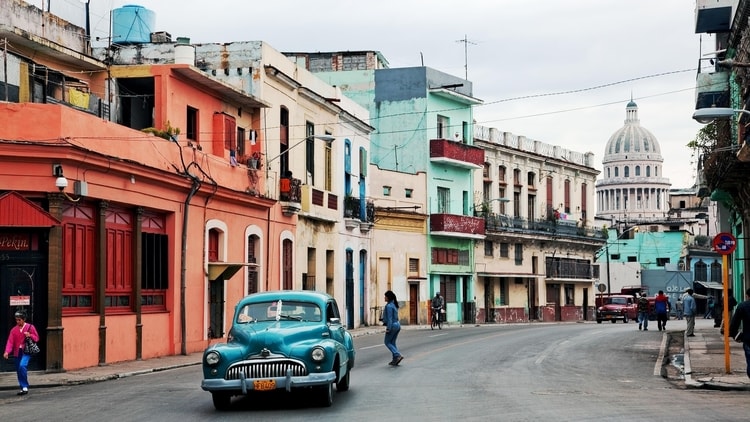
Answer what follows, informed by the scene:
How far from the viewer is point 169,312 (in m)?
29.0

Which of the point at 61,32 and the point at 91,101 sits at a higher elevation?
the point at 61,32

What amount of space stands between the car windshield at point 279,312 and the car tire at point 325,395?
144cm

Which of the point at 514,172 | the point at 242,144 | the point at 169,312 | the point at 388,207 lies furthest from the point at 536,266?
the point at 169,312

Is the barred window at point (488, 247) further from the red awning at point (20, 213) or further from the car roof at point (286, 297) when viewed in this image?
the car roof at point (286, 297)

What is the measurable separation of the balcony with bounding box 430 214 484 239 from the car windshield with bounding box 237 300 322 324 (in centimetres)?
4199

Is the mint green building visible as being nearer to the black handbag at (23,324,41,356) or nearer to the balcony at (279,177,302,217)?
the balcony at (279,177,302,217)

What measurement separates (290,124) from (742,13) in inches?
637

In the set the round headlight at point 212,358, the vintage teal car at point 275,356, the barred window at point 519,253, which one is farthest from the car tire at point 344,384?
the barred window at point 519,253

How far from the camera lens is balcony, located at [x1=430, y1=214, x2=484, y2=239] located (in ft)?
193

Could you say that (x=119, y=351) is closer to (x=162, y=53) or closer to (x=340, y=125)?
(x=162, y=53)

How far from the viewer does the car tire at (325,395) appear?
50.9 feet

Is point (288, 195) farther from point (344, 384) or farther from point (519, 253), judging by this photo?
point (519, 253)

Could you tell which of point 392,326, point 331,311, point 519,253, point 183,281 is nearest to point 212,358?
point 331,311

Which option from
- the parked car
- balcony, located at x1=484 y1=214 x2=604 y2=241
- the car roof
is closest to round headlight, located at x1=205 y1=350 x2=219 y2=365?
the car roof
